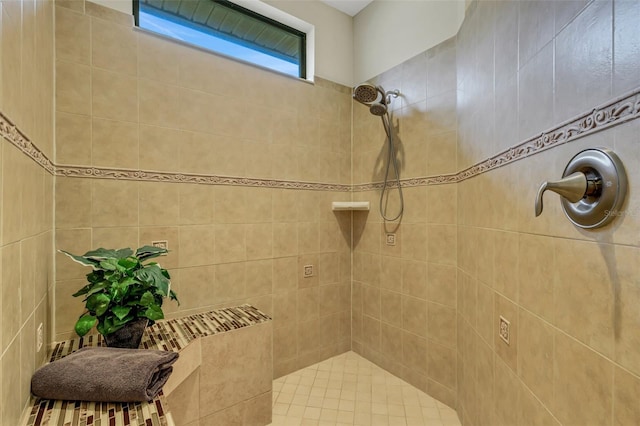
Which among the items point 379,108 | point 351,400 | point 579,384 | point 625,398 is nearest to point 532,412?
point 579,384

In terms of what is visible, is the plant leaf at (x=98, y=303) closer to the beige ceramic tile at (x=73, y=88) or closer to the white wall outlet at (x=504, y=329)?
the beige ceramic tile at (x=73, y=88)

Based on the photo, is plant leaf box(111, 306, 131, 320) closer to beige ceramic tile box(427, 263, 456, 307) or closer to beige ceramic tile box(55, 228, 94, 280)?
beige ceramic tile box(55, 228, 94, 280)

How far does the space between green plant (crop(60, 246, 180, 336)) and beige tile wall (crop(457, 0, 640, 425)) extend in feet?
4.50

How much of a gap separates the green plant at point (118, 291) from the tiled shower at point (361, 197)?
6.7 inches

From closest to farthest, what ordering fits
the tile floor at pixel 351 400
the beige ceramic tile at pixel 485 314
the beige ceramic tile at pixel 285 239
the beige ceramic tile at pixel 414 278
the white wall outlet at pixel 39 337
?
the white wall outlet at pixel 39 337 < the beige ceramic tile at pixel 485 314 < the tile floor at pixel 351 400 < the beige ceramic tile at pixel 414 278 < the beige ceramic tile at pixel 285 239

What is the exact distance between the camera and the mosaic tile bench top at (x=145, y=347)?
0.85m

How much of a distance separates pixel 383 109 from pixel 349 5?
42.3 inches

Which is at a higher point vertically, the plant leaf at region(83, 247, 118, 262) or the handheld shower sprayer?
the handheld shower sprayer

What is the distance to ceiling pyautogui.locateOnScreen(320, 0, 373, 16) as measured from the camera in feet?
7.87

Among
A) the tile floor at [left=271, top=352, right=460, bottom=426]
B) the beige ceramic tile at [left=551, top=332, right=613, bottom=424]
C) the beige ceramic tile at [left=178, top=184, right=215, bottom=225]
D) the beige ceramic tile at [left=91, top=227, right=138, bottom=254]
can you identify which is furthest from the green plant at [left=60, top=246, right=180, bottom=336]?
the beige ceramic tile at [left=551, top=332, right=613, bottom=424]

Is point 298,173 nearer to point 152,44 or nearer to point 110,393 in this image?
point 152,44

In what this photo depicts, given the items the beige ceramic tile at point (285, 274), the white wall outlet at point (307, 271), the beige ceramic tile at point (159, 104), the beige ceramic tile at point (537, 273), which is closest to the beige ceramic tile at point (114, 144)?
the beige ceramic tile at point (159, 104)

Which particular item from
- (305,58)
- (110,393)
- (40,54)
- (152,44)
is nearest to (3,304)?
(110,393)

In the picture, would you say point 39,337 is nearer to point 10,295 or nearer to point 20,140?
point 10,295
